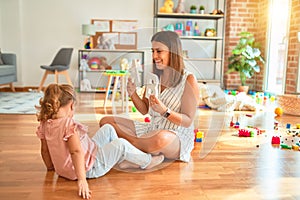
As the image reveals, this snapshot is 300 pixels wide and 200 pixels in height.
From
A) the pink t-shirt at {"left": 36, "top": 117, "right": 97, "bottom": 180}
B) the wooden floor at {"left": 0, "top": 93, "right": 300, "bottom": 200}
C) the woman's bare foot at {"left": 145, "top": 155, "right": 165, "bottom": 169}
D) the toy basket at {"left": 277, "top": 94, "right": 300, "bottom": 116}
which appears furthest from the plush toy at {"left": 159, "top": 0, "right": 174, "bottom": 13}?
the pink t-shirt at {"left": 36, "top": 117, "right": 97, "bottom": 180}

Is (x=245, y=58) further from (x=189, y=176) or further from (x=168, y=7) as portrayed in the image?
(x=189, y=176)

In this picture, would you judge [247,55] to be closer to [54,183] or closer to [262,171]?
[262,171]

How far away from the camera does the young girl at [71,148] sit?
116 cm

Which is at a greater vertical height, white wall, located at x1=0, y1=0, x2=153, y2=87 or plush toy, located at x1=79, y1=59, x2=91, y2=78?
white wall, located at x1=0, y1=0, x2=153, y2=87

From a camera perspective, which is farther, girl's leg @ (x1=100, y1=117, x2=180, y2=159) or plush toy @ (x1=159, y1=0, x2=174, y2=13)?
plush toy @ (x1=159, y1=0, x2=174, y2=13)

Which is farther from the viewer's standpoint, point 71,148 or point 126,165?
point 126,165

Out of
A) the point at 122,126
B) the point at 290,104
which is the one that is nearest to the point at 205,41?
the point at 290,104

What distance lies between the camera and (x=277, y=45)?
14.6 ft

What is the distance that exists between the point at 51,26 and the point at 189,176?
A: 4.26 m

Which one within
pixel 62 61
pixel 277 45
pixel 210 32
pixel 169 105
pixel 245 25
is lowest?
pixel 169 105

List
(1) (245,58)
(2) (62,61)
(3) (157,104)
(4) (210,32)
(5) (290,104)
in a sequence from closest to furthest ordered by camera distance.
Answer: (3) (157,104) < (5) (290,104) < (1) (245,58) < (2) (62,61) < (4) (210,32)

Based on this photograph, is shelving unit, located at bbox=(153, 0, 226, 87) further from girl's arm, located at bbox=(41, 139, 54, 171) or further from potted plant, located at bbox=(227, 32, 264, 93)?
girl's arm, located at bbox=(41, 139, 54, 171)

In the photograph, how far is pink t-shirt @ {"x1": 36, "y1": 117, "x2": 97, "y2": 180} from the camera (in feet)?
3.84

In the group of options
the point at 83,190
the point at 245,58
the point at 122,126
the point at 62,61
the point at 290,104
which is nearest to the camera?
the point at 83,190
